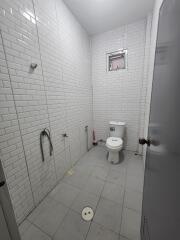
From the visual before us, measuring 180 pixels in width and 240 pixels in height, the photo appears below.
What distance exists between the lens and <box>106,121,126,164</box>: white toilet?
6.79 ft

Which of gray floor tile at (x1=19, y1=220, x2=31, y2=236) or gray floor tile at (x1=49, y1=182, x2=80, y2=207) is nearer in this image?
gray floor tile at (x1=19, y1=220, x2=31, y2=236)

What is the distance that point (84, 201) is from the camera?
4.65ft

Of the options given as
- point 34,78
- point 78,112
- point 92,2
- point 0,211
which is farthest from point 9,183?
point 92,2

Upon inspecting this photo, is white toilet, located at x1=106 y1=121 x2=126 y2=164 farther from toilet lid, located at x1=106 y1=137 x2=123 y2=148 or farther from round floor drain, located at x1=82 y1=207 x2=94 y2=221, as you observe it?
round floor drain, located at x1=82 y1=207 x2=94 y2=221

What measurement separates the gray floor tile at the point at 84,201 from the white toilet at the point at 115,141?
2.78ft

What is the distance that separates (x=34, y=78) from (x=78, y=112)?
3.69 feet

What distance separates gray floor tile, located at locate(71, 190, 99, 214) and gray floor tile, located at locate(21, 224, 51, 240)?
1.22 ft

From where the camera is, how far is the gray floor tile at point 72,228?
106 centimetres

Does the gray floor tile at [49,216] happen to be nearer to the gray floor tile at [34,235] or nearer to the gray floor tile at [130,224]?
the gray floor tile at [34,235]

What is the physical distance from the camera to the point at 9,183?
1073 millimetres

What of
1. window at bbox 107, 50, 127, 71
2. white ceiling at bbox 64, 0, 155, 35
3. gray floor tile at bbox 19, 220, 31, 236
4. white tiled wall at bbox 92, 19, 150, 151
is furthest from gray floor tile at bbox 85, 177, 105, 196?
white ceiling at bbox 64, 0, 155, 35

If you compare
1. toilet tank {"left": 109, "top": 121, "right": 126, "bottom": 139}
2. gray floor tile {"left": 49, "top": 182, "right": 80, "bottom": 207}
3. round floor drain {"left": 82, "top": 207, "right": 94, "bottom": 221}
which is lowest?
gray floor tile {"left": 49, "top": 182, "right": 80, "bottom": 207}

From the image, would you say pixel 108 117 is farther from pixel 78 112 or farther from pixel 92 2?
pixel 92 2

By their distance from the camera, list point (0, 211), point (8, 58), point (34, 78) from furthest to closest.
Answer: point (34, 78)
point (8, 58)
point (0, 211)
